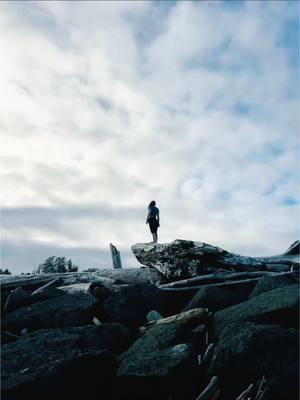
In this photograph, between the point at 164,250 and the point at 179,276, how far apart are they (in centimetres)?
101

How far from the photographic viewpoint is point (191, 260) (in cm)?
1280

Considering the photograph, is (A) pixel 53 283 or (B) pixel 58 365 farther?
(A) pixel 53 283

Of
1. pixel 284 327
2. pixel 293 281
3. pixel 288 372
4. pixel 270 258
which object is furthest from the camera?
pixel 270 258

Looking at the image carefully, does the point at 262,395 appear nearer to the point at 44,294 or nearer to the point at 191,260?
the point at 191,260

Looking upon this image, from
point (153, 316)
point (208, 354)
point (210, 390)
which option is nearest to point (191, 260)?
point (153, 316)

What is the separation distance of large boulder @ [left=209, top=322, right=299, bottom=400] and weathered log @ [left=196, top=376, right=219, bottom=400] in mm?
202

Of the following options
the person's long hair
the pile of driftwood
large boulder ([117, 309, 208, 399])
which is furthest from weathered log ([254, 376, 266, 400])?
the person's long hair

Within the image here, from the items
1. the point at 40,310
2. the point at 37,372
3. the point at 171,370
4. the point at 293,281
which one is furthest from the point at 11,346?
the point at 293,281

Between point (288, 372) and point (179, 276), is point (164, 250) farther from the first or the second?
point (288, 372)

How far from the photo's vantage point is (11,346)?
27.5 feet

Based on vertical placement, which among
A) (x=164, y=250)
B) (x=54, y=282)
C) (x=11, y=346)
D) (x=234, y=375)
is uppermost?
(x=164, y=250)

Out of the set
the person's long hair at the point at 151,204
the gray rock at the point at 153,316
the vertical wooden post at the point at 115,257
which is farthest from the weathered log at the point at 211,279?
the vertical wooden post at the point at 115,257

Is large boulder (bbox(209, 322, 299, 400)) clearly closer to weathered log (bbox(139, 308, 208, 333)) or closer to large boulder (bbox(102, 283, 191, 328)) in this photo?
weathered log (bbox(139, 308, 208, 333))

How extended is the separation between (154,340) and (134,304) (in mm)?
2226
